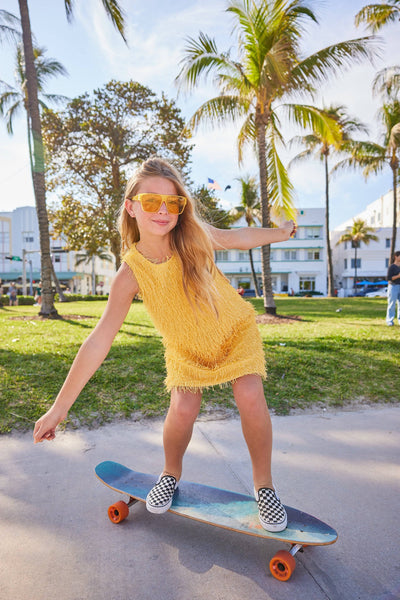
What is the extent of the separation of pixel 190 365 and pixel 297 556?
1.00m

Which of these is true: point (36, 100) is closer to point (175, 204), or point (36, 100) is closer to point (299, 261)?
point (175, 204)

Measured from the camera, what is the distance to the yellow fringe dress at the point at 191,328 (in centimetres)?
204

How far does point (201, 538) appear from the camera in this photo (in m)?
1.92

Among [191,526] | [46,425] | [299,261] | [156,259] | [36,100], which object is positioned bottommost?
[191,526]

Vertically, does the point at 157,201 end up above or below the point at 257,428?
above

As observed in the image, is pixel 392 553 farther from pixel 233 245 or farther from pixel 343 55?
pixel 343 55

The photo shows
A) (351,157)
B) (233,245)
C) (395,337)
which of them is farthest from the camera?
(351,157)

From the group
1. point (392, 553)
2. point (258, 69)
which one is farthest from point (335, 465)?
point (258, 69)

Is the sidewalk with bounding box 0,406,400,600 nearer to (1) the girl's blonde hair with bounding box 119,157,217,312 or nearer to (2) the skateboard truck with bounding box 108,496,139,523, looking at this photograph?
(2) the skateboard truck with bounding box 108,496,139,523

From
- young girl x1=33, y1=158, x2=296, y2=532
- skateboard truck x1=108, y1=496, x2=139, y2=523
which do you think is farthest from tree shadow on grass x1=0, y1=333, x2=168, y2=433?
young girl x1=33, y1=158, x2=296, y2=532

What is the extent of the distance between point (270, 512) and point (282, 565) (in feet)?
0.69

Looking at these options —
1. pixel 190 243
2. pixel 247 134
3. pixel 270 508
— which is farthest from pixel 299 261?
pixel 270 508

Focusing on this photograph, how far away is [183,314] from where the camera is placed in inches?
82.0

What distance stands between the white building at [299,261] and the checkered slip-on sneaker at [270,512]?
55.1m
